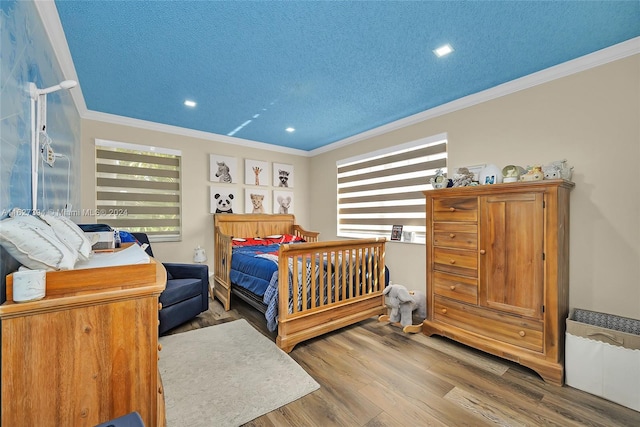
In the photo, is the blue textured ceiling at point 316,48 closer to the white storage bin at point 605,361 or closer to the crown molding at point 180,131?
the crown molding at point 180,131

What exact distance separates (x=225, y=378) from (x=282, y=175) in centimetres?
368

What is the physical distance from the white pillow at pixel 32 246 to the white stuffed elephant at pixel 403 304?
2816mm

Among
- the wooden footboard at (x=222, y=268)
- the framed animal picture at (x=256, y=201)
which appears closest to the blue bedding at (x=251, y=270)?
the wooden footboard at (x=222, y=268)

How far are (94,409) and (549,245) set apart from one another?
2886 millimetres

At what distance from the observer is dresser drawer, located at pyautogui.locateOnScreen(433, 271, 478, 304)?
2449mm

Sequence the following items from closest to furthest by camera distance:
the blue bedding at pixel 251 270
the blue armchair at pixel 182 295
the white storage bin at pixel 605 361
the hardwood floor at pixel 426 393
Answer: the hardwood floor at pixel 426 393, the white storage bin at pixel 605 361, the blue armchair at pixel 182 295, the blue bedding at pixel 251 270

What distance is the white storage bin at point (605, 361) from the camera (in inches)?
68.8

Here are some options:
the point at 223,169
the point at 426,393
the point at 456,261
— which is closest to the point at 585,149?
the point at 456,261

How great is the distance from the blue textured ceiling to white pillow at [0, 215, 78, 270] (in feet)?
5.00

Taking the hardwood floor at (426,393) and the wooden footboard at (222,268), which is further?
the wooden footboard at (222,268)

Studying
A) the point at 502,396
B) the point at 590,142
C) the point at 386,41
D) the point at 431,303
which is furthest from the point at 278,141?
the point at 502,396

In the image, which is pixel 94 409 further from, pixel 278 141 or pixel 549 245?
pixel 278 141

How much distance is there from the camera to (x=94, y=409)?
3.30 ft

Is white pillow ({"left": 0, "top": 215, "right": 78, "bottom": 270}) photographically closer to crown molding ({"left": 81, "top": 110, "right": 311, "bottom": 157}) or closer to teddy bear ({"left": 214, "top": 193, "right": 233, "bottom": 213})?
crown molding ({"left": 81, "top": 110, "right": 311, "bottom": 157})
